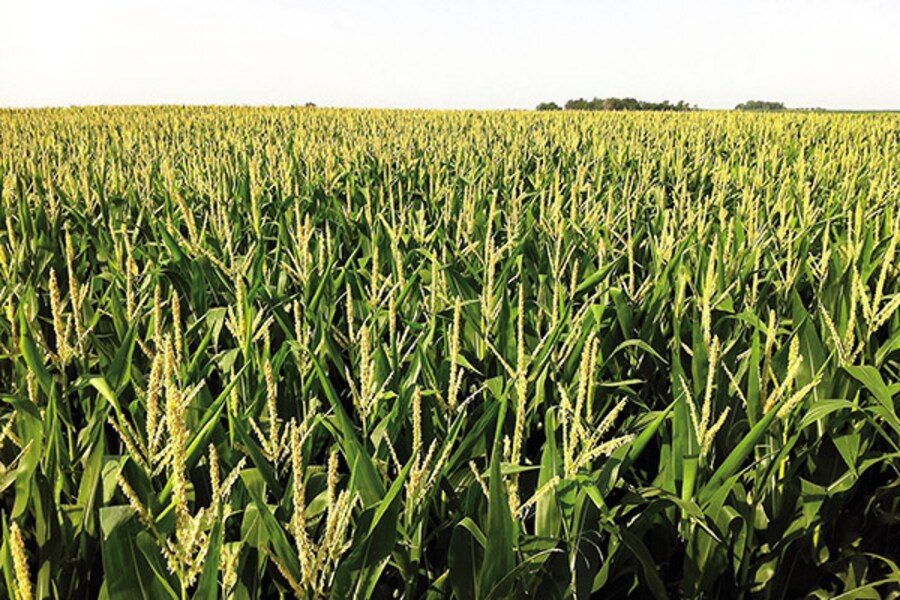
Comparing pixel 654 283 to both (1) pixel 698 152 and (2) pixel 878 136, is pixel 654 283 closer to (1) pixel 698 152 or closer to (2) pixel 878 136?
(1) pixel 698 152

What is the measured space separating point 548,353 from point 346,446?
0.59 m

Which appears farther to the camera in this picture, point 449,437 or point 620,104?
point 620,104

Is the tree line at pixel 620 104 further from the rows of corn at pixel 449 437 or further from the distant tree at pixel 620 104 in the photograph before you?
the rows of corn at pixel 449 437

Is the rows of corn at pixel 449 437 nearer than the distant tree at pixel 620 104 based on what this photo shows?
Yes

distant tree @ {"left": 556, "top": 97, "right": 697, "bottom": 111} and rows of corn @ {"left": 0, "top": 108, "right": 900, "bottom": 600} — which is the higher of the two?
distant tree @ {"left": 556, "top": 97, "right": 697, "bottom": 111}

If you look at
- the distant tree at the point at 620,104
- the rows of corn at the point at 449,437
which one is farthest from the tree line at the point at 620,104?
the rows of corn at the point at 449,437

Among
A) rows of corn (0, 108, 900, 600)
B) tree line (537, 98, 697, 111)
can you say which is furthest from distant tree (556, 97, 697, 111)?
rows of corn (0, 108, 900, 600)

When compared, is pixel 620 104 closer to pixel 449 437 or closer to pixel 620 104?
pixel 620 104

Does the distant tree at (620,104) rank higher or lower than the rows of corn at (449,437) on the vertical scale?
higher

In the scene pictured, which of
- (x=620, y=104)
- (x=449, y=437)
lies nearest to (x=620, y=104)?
(x=620, y=104)

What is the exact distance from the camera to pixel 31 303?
204 cm

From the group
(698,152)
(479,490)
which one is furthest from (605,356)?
(698,152)

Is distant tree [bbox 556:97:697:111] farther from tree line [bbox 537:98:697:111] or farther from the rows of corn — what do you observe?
the rows of corn

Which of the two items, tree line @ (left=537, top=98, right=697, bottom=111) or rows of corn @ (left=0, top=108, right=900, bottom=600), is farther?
tree line @ (left=537, top=98, right=697, bottom=111)
